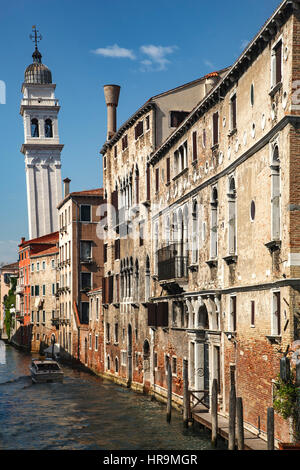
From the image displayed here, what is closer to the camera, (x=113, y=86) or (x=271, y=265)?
(x=271, y=265)

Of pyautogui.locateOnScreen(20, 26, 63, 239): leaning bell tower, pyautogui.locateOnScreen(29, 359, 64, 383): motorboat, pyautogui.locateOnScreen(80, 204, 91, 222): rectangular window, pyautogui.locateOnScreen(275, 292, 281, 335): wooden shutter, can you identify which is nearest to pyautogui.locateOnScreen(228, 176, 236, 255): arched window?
pyautogui.locateOnScreen(275, 292, 281, 335): wooden shutter

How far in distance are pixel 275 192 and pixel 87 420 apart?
13411 mm

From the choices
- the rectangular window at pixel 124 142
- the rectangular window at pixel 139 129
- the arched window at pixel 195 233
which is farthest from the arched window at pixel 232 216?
the rectangular window at pixel 124 142

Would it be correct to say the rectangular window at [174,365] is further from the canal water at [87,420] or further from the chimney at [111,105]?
the chimney at [111,105]

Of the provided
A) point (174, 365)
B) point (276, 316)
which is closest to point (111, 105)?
point (174, 365)

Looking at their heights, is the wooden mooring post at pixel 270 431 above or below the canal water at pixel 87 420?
above

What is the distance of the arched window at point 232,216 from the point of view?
69.6 ft

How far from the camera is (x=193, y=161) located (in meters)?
25.4

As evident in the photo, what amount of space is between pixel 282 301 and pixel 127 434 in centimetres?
926

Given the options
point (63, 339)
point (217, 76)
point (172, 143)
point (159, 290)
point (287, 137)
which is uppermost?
point (217, 76)

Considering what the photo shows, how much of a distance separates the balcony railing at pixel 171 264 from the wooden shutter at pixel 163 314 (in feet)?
3.40
